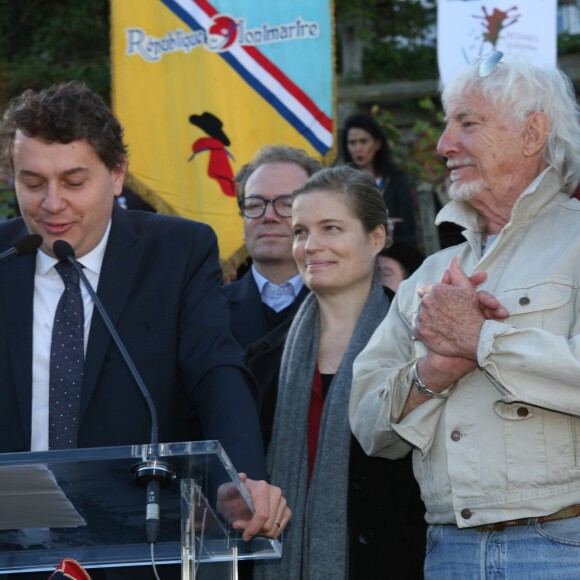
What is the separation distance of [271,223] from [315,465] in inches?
53.6

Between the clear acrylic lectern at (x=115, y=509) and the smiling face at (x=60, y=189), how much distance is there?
96 cm

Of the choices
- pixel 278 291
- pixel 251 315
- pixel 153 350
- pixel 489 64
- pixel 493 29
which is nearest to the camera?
pixel 153 350

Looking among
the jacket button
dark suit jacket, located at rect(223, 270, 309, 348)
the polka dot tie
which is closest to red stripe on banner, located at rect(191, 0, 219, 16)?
dark suit jacket, located at rect(223, 270, 309, 348)

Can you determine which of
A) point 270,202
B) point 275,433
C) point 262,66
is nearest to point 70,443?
point 275,433

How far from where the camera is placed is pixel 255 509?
2.79m

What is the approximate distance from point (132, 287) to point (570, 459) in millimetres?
1296

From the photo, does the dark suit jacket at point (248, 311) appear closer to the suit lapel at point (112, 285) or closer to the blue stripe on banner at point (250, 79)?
the suit lapel at point (112, 285)

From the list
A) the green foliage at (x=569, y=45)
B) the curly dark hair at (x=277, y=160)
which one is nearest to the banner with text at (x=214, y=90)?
the curly dark hair at (x=277, y=160)

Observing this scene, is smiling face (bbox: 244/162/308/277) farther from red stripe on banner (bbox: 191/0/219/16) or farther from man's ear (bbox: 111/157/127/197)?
red stripe on banner (bbox: 191/0/219/16)

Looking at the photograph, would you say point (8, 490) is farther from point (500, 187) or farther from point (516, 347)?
point (500, 187)

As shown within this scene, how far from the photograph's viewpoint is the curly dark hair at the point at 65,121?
11.2 feet

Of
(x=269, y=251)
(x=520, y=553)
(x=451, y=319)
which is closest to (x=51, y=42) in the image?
(x=269, y=251)

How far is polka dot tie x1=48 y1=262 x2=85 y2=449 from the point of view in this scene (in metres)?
3.25

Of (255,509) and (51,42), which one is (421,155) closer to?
A: (255,509)
